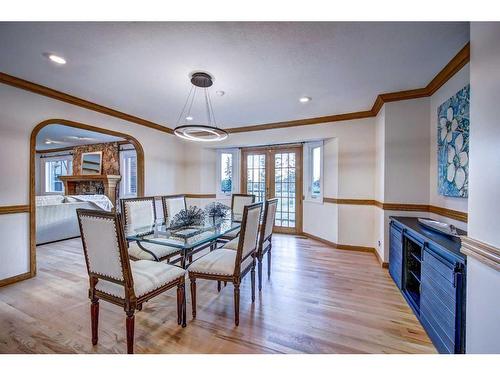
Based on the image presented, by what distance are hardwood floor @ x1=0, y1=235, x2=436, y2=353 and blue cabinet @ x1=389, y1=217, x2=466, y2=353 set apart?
132 mm

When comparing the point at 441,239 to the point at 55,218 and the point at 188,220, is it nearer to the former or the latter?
the point at 188,220

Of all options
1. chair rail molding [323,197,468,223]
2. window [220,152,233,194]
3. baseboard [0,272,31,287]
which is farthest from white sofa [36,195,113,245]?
chair rail molding [323,197,468,223]

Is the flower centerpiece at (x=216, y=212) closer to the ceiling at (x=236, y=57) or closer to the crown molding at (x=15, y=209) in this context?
the ceiling at (x=236, y=57)

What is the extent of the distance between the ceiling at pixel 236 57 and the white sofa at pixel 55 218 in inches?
Answer: 95.9

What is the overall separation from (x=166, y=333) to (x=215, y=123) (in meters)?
3.68

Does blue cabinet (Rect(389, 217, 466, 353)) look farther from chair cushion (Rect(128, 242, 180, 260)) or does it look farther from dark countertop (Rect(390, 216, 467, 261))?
chair cushion (Rect(128, 242, 180, 260))

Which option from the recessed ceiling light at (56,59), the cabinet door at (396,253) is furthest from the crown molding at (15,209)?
the cabinet door at (396,253)

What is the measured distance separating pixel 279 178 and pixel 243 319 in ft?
11.2

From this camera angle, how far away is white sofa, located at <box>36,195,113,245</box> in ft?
13.0

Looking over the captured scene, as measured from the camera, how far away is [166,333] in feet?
5.55

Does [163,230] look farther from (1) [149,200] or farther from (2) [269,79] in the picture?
(2) [269,79]
